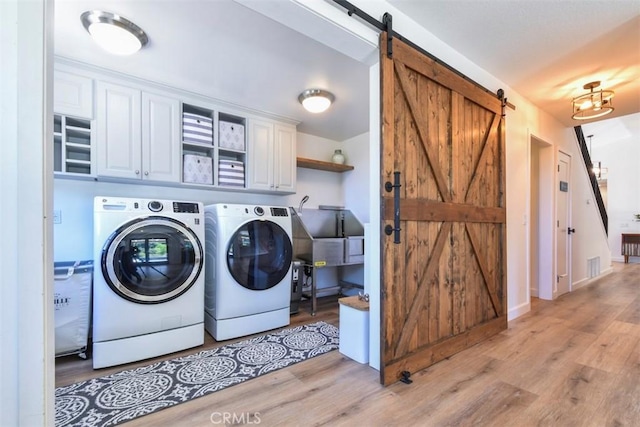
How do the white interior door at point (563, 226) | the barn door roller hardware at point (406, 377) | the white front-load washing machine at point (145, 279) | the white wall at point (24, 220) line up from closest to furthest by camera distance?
the white wall at point (24, 220), the barn door roller hardware at point (406, 377), the white front-load washing machine at point (145, 279), the white interior door at point (563, 226)

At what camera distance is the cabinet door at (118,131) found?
2.23 m

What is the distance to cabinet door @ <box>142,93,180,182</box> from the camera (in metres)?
2.42

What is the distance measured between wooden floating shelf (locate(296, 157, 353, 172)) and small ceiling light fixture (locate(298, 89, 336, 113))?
0.85 meters

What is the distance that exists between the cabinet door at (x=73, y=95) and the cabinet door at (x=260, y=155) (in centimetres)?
135

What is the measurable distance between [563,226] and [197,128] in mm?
4990

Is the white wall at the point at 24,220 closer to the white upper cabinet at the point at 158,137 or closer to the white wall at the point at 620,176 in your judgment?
the white upper cabinet at the point at 158,137

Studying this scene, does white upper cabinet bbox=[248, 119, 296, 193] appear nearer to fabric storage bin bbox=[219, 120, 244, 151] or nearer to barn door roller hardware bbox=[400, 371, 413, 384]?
fabric storage bin bbox=[219, 120, 244, 151]

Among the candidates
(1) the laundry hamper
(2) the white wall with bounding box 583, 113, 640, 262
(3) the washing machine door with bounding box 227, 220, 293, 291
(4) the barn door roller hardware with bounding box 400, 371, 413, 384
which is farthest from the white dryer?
(2) the white wall with bounding box 583, 113, 640, 262

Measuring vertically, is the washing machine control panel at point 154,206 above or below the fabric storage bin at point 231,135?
below

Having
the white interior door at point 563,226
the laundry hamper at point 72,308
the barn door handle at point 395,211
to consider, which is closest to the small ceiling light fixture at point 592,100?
the white interior door at point 563,226

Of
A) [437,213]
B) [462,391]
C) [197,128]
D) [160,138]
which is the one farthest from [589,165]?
[160,138]

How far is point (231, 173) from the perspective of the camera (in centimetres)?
290

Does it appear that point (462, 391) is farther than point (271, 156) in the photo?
No

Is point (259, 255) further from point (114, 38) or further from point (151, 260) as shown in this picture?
point (114, 38)
